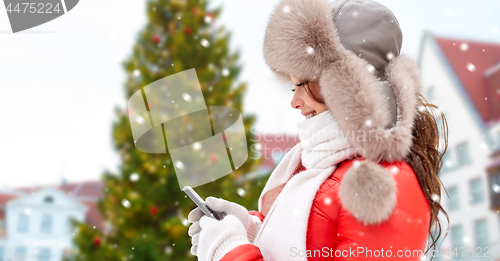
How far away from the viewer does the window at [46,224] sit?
12.5 ft

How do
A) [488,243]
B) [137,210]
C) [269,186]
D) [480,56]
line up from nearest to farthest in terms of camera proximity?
[269,186] < [137,210] < [488,243] < [480,56]

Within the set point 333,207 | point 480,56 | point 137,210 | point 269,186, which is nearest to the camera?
point 333,207

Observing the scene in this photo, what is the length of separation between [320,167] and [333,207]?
0.34ft

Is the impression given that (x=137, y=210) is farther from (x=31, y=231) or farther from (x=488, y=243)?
(x=488, y=243)

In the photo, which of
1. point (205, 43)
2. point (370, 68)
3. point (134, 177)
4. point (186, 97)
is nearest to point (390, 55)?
point (370, 68)

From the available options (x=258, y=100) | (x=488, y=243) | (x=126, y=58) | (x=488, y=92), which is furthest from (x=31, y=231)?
(x=488, y=92)

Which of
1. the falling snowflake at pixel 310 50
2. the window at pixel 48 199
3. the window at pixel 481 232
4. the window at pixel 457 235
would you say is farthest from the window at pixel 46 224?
the window at pixel 481 232

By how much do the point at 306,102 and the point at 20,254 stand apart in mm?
3820

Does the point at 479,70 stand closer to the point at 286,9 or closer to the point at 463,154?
the point at 463,154

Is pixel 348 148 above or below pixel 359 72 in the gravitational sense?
below

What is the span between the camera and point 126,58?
91.0 inches

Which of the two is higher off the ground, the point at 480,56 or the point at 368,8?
the point at 368,8

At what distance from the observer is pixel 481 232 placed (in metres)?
3.55

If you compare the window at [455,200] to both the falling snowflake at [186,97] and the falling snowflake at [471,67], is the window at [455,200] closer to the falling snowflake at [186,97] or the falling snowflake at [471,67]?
the falling snowflake at [471,67]
